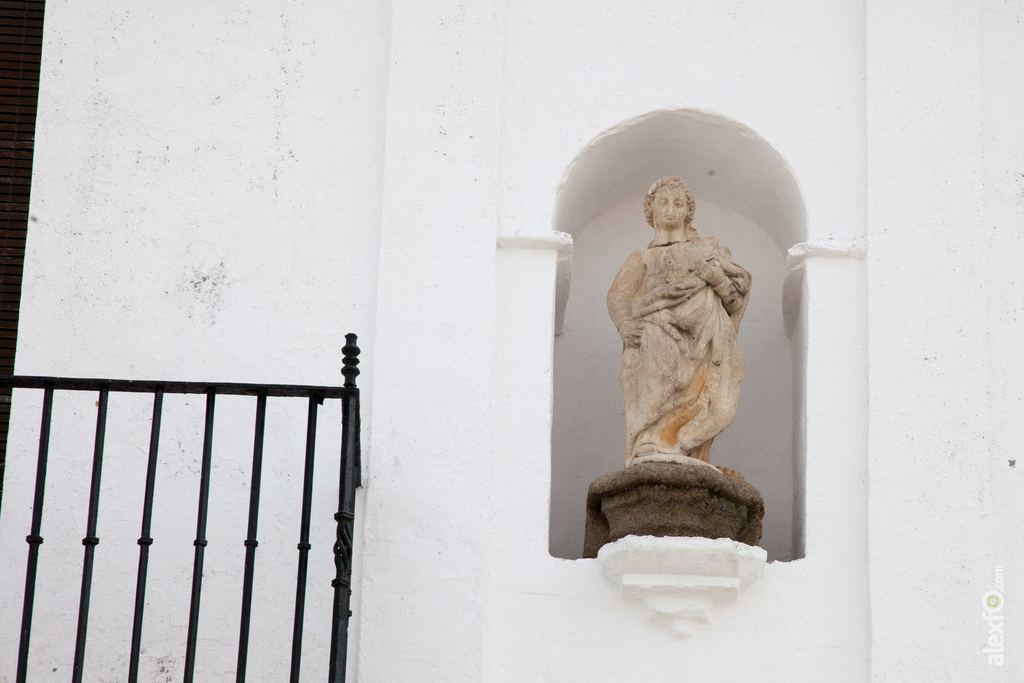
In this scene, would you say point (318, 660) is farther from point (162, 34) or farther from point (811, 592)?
point (162, 34)

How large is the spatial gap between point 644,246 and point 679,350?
100 cm

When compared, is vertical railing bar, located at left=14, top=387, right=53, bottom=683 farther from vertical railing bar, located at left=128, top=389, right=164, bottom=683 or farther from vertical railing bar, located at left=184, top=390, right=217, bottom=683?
vertical railing bar, located at left=184, top=390, right=217, bottom=683

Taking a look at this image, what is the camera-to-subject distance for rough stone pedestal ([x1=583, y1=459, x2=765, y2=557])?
5.24 metres

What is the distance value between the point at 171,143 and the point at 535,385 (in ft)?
5.32

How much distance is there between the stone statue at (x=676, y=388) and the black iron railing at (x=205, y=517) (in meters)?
1.01

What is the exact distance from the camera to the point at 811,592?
531 cm

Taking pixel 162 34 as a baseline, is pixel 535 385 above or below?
below

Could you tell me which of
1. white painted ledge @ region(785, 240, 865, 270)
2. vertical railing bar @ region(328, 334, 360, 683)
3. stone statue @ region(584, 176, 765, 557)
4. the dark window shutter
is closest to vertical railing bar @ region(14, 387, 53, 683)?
vertical railing bar @ region(328, 334, 360, 683)

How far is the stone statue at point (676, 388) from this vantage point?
5258 mm

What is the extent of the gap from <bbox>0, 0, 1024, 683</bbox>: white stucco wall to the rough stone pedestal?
0.73ft

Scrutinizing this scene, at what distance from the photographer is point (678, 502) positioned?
5.26 m

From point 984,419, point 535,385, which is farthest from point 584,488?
point 984,419

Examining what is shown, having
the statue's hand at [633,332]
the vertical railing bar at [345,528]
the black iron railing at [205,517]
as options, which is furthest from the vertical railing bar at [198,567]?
the statue's hand at [633,332]

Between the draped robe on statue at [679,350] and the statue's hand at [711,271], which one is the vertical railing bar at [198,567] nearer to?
the draped robe on statue at [679,350]
